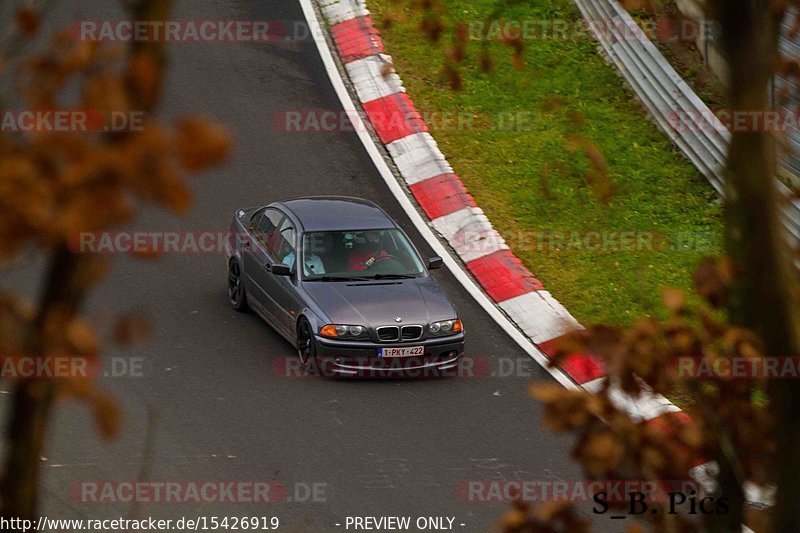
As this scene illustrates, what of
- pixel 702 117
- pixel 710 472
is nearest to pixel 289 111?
pixel 702 117

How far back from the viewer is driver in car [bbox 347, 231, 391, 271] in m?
12.0

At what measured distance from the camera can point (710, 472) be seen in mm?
3611

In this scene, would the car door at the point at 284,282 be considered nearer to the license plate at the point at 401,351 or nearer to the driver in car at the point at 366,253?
the driver in car at the point at 366,253

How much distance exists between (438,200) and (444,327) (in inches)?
127

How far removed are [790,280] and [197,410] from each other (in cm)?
777

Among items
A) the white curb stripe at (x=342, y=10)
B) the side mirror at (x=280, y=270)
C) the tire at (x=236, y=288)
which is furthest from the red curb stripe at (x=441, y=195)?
the white curb stripe at (x=342, y=10)

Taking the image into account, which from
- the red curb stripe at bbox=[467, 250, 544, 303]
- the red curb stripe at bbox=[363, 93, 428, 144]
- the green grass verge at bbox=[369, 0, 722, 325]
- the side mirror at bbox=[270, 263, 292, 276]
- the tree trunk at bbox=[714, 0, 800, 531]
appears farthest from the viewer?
the red curb stripe at bbox=[363, 93, 428, 144]

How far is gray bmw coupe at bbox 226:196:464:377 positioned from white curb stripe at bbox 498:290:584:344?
0.95 m

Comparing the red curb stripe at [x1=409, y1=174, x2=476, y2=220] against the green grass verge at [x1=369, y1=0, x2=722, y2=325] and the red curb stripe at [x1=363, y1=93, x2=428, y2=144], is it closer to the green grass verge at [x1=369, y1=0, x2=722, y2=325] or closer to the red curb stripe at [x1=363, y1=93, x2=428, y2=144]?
the green grass verge at [x1=369, y1=0, x2=722, y2=325]

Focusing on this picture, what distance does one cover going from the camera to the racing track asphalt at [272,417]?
29.9ft

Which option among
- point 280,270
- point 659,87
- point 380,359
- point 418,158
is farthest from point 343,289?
point 659,87

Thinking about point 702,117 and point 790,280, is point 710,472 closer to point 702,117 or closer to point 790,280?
point 790,280

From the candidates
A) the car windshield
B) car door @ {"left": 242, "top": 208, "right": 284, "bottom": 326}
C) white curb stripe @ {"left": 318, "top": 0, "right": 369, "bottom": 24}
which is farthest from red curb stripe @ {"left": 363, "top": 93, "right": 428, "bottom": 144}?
the car windshield

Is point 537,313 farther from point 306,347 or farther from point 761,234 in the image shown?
point 761,234
